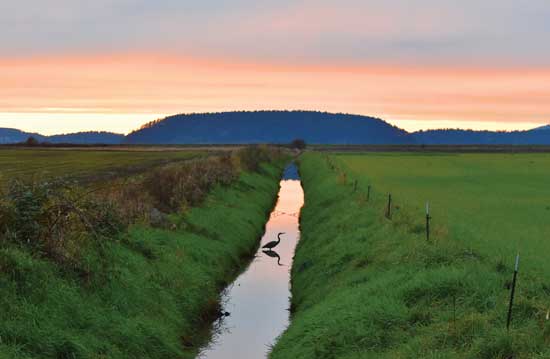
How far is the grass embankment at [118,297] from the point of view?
11438 mm

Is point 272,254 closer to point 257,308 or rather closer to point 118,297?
point 257,308

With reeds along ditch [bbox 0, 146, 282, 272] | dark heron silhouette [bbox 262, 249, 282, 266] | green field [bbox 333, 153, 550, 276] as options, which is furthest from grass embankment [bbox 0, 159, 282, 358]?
green field [bbox 333, 153, 550, 276]

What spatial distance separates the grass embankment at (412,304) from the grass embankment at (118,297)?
310 centimetres

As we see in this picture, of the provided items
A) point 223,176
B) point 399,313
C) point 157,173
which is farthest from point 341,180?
point 399,313

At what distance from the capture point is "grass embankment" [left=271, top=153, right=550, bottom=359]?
10344mm

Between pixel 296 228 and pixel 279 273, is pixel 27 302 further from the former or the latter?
pixel 296 228

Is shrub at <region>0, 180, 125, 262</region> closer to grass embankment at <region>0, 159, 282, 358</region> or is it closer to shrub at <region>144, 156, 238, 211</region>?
grass embankment at <region>0, 159, 282, 358</region>

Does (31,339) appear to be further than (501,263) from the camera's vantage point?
No

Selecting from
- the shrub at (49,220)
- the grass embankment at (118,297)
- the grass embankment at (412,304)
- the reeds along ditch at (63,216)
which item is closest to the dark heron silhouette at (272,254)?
the grass embankment at (118,297)

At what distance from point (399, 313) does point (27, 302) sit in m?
7.86

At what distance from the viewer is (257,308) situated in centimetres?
1894

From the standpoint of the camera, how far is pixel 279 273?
921 inches

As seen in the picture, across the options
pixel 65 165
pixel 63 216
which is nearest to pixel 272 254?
pixel 63 216

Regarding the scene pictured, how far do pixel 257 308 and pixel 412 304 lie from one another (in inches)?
285
